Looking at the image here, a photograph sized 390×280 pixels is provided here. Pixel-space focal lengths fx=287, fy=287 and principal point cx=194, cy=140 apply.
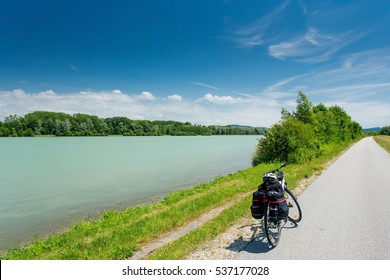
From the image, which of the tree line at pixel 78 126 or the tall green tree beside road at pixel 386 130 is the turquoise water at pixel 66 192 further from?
the tall green tree beside road at pixel 386 130

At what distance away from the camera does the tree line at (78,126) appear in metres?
119

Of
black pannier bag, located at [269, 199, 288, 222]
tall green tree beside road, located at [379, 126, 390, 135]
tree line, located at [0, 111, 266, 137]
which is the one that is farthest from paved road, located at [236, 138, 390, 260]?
tall green tree beside road, located at [379, 126, 390, 135]

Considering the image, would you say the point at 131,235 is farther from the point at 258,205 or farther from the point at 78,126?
the point at 78,126

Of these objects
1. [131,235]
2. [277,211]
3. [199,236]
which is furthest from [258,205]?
[131,235]

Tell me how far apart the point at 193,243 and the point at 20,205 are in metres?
11.4

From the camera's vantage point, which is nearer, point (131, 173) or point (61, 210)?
point (61, 210)

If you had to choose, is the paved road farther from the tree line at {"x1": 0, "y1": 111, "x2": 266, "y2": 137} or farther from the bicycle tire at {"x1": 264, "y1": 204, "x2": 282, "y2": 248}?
the tree line at {"x1": 0, "y1": 111, "x2": 266, "y2": 137}

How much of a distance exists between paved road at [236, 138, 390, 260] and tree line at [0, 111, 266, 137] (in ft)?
389

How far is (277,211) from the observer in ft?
19.2

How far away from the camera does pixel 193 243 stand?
640 cm

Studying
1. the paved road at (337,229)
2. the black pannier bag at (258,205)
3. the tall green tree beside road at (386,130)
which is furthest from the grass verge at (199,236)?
the tall green tree beside road at (386,130)

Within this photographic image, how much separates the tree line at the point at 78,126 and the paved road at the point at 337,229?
118498mm
